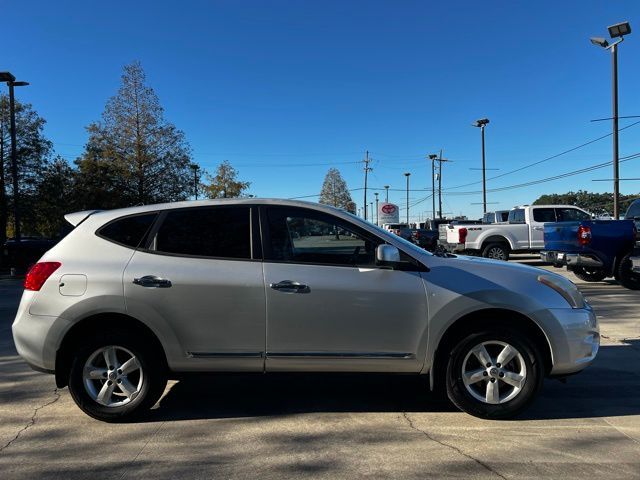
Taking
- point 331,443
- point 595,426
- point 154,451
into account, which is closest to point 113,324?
point 154,451

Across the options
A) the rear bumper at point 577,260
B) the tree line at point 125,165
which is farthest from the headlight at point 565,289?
the tree line at point 125,165

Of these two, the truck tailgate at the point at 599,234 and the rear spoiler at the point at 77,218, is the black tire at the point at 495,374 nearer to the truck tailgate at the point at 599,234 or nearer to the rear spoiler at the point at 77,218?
the rear spoiler at the point at 77,218

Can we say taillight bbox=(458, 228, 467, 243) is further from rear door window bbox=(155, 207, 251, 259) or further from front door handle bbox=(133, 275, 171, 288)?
front door handle bbox=(133, 275, 171, 288)

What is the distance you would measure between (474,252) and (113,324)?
17.0 m

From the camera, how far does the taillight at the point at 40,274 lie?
167 inches

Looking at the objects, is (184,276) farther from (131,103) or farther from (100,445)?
(131,103)

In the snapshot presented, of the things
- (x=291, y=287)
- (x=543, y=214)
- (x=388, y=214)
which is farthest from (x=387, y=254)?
(x=388, y=214)

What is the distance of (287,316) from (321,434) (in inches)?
37.6

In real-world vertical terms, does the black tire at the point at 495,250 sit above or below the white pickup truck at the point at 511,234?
below

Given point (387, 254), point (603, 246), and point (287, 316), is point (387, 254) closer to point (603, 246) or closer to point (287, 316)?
point (287, 316)

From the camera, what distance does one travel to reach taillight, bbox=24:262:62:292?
4.25m

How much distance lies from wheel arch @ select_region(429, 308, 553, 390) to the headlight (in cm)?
34

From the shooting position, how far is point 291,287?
4164mm

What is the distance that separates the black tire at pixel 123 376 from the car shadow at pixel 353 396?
221 mm
